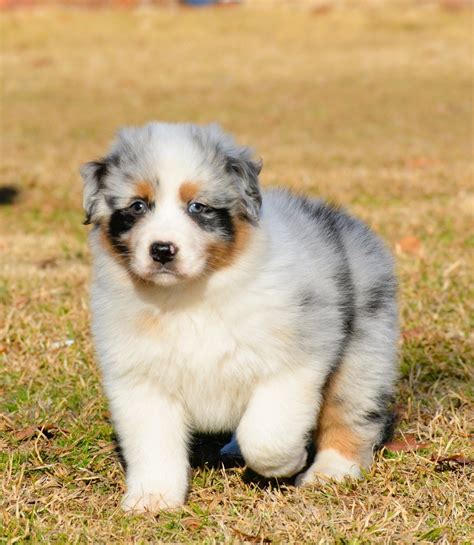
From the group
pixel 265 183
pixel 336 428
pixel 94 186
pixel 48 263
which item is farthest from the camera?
pixel 265 183

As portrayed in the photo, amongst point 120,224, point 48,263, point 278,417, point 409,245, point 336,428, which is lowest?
point 48,263

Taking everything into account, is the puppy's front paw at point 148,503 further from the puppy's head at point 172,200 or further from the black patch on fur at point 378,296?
the black patch on fur at point 378,296

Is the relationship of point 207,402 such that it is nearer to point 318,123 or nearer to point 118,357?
point 118,357

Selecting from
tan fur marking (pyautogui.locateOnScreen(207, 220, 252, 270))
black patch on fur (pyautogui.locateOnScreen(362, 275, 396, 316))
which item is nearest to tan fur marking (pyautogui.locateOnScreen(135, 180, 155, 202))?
tan fur marking (pyautogui.locateOnScreen(207, 220, 252, 270))

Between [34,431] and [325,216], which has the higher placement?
[325,216]

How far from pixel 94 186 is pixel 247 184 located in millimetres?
575

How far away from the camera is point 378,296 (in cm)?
399

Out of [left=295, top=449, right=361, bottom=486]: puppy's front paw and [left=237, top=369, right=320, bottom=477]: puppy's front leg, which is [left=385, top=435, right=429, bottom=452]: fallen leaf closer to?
[left=295, top=449, right=361, bottom=486]: puppy's front paw

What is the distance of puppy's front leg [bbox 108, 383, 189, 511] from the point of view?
3613mm

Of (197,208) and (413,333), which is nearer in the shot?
(197,208)

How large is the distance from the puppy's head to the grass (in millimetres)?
917

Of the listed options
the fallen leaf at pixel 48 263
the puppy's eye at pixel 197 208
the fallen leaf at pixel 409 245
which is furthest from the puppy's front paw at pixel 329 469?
the fallen leaf at pixel 48 263

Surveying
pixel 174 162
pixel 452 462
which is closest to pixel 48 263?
pixel 174 162

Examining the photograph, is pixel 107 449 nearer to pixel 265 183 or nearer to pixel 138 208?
pixel 138 208
